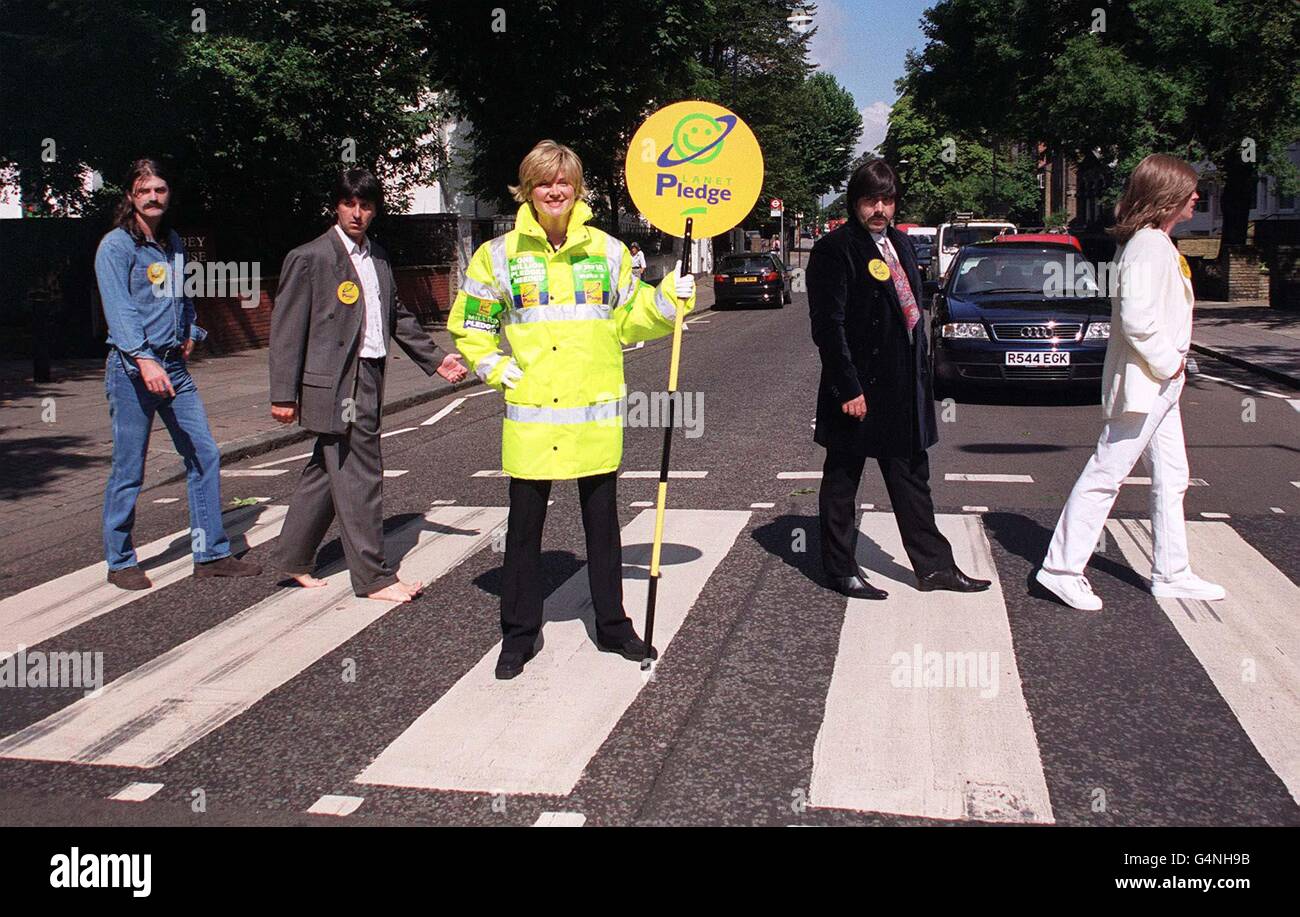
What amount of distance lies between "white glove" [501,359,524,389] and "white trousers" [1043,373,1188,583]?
245cm

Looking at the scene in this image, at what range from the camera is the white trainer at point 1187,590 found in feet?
18.3

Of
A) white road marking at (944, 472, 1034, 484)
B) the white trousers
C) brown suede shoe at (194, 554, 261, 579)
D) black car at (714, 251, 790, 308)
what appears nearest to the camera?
the white trousers

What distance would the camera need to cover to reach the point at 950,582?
18.9 feet

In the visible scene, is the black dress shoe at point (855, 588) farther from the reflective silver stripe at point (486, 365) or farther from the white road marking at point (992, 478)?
the white road marking at point (992, 478)

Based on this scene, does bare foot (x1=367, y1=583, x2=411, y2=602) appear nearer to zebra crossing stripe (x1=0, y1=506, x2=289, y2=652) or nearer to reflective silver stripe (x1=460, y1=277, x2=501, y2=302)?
zebra crossing stripe (x1=0, y1=506, x2=289, y2=652)

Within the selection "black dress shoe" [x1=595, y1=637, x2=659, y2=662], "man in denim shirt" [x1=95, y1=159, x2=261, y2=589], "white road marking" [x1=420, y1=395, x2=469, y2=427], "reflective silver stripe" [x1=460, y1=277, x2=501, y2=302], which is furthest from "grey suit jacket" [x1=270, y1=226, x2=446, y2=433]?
"white road marking" [x1=420, y1=395, x2=469, y2=427]

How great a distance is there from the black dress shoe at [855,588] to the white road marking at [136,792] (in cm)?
306

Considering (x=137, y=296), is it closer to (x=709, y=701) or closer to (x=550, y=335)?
Result: (x=550, y=335)

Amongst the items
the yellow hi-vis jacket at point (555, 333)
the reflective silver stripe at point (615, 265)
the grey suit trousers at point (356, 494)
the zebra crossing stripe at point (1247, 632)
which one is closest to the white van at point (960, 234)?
the zebra crossing stripe at point (1247, 632)

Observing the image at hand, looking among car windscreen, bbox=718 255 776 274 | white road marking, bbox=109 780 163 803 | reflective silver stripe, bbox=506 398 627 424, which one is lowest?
white road marking, bbox=109 780 163 803

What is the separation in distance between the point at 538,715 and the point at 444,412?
30.9 ft

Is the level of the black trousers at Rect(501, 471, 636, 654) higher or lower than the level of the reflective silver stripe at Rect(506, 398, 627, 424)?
lower

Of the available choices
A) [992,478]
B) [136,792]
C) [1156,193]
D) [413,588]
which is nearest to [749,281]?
[992,478]

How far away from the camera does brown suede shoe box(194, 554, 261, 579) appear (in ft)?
21.0
